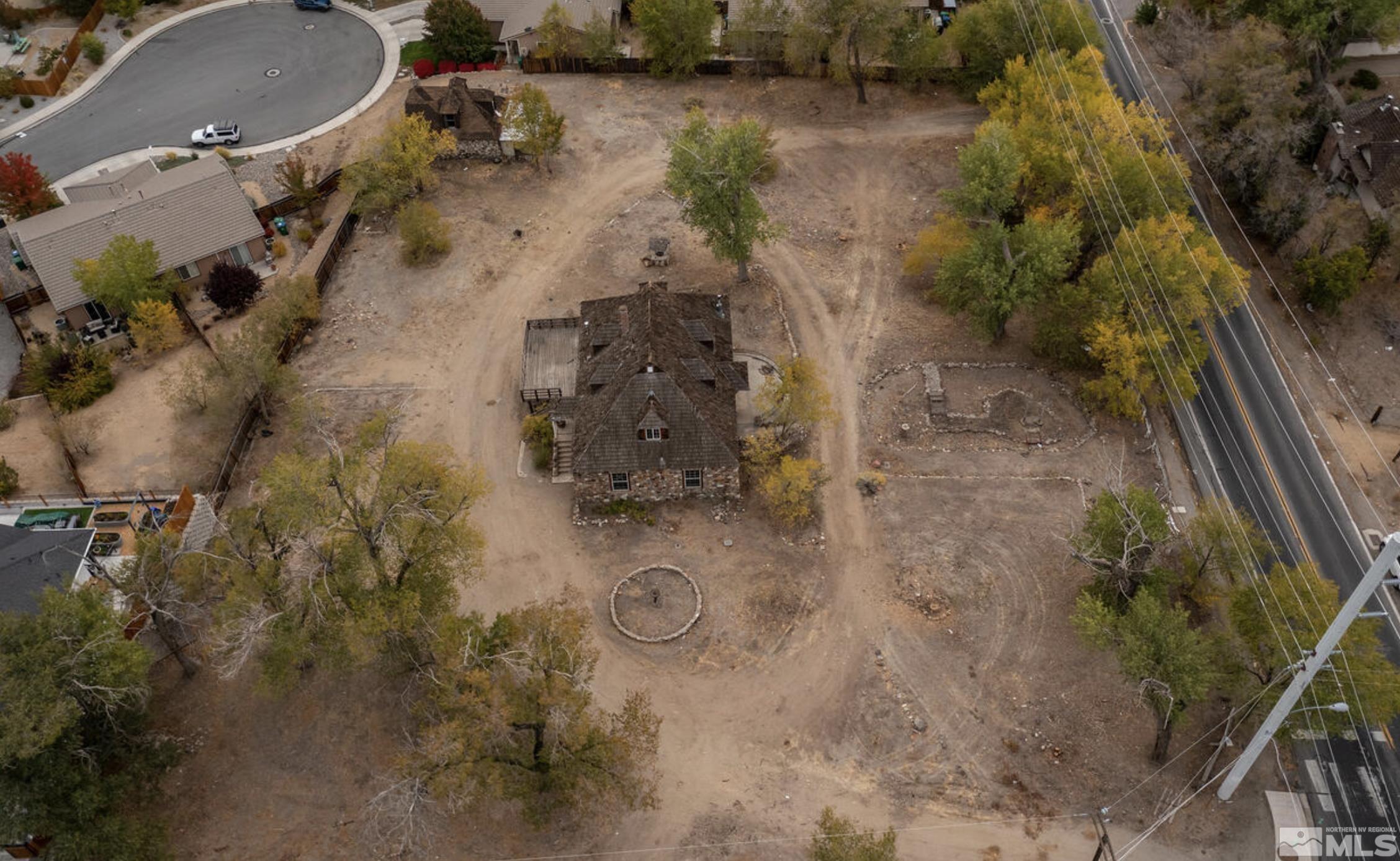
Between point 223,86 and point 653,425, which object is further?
point 223,86

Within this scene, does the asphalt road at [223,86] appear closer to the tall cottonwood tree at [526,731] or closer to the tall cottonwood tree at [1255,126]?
the tall cottonwood tree at [526,731]

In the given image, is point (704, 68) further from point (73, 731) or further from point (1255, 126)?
point (73, 731)

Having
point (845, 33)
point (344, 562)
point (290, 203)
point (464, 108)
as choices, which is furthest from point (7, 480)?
point (845, 33)

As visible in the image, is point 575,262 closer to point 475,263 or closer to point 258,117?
point 475,263

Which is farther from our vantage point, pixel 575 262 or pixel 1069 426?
pixel 575 262

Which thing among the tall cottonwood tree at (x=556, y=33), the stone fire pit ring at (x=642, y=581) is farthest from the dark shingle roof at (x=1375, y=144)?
the tall cottonwood tree at (x=556, y=33)

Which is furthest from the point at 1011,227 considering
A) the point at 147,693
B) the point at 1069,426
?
the point at 147,693

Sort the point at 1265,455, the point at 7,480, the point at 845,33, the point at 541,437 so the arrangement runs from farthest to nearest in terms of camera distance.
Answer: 1. the point at 845,33
2. the point at 1265,455
3. the point at 541,437
4. the point at 7,480
